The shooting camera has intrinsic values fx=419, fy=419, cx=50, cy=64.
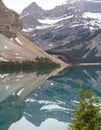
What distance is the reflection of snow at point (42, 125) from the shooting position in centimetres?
6394

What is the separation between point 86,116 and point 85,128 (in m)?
0.82

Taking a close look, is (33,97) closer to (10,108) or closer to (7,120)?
(10,108)

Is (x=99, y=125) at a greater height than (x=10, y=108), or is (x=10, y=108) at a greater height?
(x=99, y=125)

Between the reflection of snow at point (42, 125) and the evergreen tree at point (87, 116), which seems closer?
the evergreen tree at point (87, 116)

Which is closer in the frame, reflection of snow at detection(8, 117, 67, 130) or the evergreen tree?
the evergreen tree

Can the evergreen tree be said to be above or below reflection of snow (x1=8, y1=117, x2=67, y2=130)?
above

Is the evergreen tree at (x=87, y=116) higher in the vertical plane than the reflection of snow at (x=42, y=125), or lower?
higher

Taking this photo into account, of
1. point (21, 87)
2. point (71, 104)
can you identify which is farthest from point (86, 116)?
point (21, 87)

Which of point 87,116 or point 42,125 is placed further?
point 42,125

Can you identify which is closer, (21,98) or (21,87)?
(21,98)

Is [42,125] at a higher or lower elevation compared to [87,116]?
lower

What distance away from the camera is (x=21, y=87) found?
13425 centimetres

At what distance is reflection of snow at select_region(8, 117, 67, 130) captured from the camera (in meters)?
63.9

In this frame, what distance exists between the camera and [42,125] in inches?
2645
